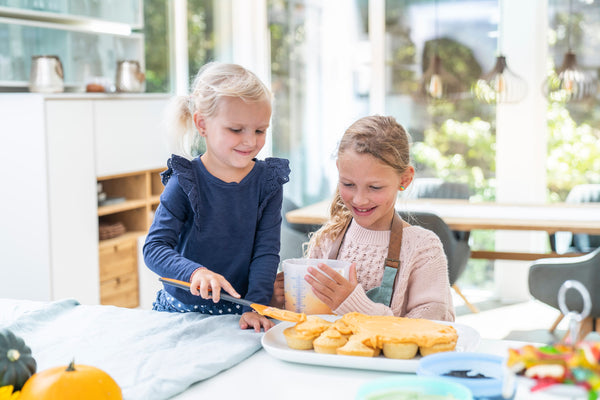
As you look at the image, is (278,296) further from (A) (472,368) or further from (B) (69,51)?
(B) (69,51)

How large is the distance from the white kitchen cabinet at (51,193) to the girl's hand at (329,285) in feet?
8.08

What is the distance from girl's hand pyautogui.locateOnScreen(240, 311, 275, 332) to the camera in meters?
1.25

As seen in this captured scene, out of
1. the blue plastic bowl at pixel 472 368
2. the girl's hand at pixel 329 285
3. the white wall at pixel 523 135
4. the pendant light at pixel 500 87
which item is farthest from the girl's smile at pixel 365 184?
the white wall at pixel 523 135

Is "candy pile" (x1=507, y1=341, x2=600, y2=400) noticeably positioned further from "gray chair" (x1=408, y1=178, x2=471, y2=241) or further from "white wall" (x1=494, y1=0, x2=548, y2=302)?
"white wall" (x1=494, y1=0, x2=548, y2=302)

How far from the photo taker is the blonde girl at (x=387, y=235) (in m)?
1.50

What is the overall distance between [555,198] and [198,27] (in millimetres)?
2876

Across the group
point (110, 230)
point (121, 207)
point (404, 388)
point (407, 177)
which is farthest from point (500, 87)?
point (404, 388)

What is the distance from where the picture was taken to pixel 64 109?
341 cm

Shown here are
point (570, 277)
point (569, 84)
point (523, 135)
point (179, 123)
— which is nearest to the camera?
point (179, 123)

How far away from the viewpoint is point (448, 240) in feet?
10.3

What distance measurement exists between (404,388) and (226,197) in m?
0.80

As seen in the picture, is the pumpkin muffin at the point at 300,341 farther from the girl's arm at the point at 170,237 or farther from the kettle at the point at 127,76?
the kettle at the point at 127,76

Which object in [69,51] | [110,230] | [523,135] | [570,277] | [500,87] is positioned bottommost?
[570,277]

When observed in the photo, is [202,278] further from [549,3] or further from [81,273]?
[549,3]
